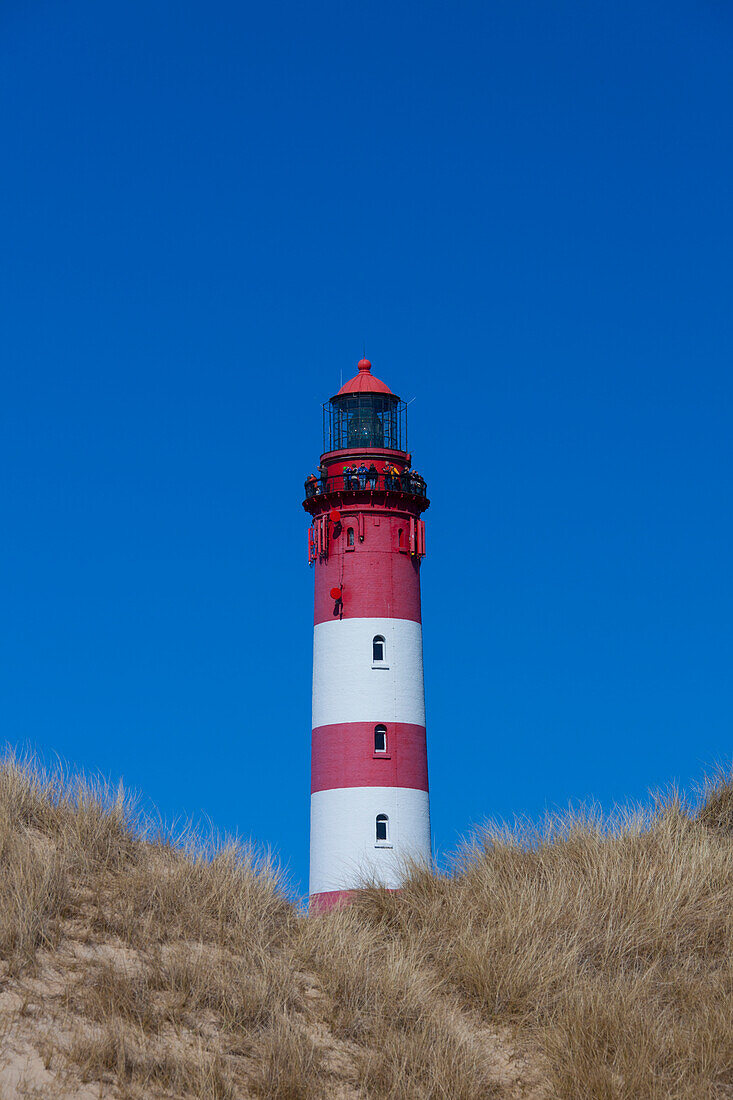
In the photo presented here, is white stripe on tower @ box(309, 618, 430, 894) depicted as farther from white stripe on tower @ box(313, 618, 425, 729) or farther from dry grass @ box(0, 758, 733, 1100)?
dry grass @ box(0, 758, 733, 1100)

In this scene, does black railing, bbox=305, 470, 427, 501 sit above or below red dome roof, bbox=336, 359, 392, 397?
below

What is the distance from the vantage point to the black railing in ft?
98.8

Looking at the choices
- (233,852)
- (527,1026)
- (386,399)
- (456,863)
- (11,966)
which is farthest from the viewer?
(386,399)

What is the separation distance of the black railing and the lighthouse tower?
0.10 ft

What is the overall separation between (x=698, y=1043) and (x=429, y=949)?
308 cm

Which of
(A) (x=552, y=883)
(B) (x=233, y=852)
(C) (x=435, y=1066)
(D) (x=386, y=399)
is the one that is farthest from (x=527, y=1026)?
(D) (x=386, y=399)

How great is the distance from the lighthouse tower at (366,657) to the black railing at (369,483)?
0.10 ft

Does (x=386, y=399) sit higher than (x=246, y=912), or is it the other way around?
(x=386, y=399)

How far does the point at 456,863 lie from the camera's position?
15.2m

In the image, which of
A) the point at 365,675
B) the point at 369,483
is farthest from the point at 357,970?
the point at 369,483

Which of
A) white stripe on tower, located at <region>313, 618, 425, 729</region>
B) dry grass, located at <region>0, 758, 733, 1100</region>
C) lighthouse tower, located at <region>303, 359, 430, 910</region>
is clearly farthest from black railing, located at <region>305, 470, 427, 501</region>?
dry grass, located at <region>0, 758, 733, 1100</region>

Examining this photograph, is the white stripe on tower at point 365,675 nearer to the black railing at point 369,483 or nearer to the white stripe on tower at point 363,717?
the white stripe on tower at point 363,717

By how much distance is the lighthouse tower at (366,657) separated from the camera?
27703 mm

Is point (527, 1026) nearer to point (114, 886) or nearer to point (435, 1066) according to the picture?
point (435, 1066)
